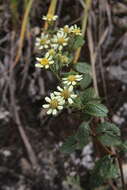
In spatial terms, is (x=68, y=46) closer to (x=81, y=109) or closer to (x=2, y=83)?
(x=81, y=109)

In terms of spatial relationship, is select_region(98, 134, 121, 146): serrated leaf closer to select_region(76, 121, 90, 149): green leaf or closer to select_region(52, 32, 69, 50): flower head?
select_region(76, 121, 90, 149): green leaf

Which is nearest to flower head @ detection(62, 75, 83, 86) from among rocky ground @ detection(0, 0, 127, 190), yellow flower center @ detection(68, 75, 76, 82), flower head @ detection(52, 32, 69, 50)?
yellow flower center @ detection(68, 75, 76, 82)

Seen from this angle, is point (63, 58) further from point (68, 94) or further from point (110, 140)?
point (110, 140)

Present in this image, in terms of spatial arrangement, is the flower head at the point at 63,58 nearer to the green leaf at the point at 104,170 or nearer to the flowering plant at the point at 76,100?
the flowering plant at the point at 76,100

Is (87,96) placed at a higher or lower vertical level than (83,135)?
higher

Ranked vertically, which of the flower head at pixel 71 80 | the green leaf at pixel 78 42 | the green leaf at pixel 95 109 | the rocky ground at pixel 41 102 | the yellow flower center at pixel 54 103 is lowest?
the rocky ground at pixel 41 102

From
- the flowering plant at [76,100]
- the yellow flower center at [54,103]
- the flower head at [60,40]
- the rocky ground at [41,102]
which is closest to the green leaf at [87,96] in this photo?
the flowering plant at [76,100]

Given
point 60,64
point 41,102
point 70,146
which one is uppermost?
point 60,64

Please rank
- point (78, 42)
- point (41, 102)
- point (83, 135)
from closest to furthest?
point (83, 135)
point (78, 42)
point (41, 102)

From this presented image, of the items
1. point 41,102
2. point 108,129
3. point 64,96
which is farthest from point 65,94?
point 41,102
